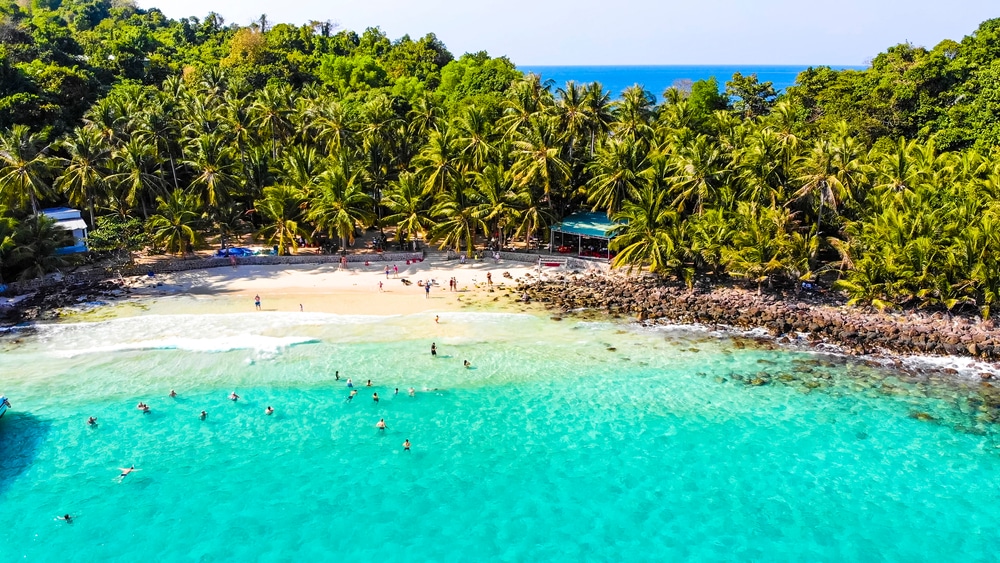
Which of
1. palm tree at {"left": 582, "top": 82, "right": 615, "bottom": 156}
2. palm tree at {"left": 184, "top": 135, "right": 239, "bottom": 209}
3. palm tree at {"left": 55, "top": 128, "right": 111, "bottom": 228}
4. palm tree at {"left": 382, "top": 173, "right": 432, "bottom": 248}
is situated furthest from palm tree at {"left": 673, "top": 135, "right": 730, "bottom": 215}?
palm tree at {"left": 55, "top": 128, "right": 111, "bottom": 228}

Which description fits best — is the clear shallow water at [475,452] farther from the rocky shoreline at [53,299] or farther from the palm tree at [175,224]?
the palm tree at [175,224]

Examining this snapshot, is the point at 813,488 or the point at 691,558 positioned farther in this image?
the point at 813,488

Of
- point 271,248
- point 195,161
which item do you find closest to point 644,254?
point 271,248

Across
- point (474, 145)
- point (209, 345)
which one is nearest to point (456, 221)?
point (474, 145)

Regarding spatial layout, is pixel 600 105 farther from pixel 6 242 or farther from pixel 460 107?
pixel 6 242

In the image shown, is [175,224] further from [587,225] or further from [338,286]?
[587,225]
